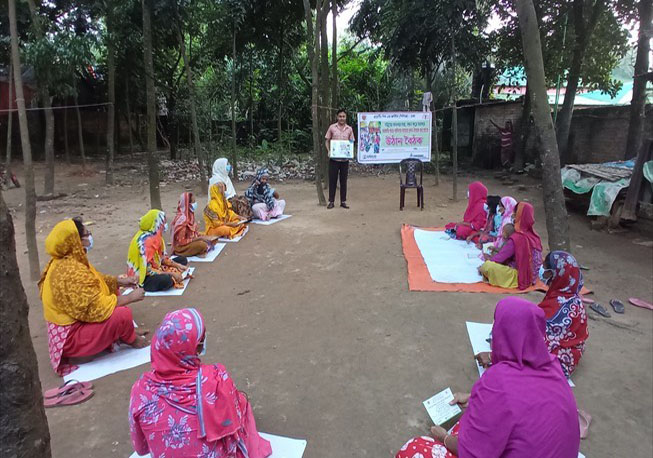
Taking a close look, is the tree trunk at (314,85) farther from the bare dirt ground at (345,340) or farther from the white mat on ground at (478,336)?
the white mat on ground at (478,336)

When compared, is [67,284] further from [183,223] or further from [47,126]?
[47,126]

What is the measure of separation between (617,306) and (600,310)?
0.26 m

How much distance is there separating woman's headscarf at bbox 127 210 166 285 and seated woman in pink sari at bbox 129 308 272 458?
2.56 meters

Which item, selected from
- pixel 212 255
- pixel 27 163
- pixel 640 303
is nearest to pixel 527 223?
pixel 640 303

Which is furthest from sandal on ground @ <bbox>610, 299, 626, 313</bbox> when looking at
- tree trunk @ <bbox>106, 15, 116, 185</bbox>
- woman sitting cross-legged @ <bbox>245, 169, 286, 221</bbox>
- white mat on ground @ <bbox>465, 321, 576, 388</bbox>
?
tree trunk @ <bbox>106, 15, 116, 185</bbox>

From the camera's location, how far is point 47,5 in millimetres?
10750

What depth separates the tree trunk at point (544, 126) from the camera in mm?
3893

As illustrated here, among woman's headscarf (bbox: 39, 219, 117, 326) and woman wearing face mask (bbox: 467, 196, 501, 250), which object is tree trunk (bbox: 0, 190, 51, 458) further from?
woman wearing face mask (bbox: 467, 196, 501, 250)

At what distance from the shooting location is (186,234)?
219 inches

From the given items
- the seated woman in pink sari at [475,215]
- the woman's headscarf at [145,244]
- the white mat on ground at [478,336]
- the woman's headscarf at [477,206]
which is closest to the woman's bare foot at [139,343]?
the woman's headscarf at [145,244]

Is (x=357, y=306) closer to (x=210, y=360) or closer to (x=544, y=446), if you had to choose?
(x=210, y=360)

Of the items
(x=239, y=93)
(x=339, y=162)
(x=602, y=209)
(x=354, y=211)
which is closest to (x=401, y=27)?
(x=339, y=162)

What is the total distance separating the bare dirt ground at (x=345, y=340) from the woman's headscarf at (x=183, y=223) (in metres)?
0.54

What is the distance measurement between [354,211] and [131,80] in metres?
10.9
